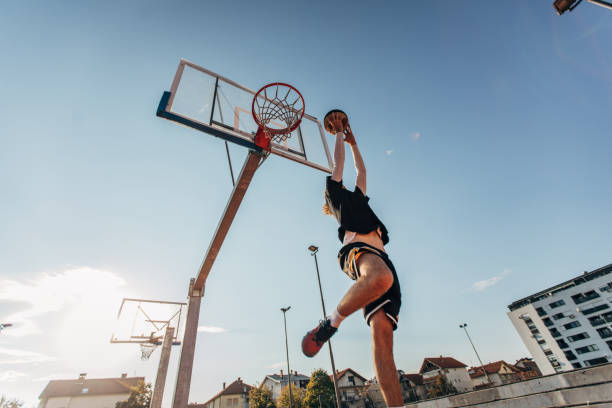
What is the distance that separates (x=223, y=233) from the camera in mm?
7281

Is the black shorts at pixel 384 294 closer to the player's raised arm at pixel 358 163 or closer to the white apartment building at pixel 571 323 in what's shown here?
the player's raised arm at pixel 358 163

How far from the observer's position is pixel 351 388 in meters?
48.7

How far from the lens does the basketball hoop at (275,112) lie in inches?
231

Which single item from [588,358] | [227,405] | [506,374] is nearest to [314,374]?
[227,405]

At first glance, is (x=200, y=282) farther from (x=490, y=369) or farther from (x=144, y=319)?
(x=490, y=369)

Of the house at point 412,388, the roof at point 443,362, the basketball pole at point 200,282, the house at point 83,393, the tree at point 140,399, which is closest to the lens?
the basketball pole at point 200,282

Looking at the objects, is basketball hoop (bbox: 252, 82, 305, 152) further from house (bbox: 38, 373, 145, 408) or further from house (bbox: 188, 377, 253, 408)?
house (bbox: 188, 377, 253, 408)

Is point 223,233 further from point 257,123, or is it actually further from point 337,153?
point 337,153

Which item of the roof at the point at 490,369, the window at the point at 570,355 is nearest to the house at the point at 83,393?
the roof at the point at 490,369

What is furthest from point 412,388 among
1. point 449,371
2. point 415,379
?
point 449,371

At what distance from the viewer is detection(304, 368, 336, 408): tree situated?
34.4 m

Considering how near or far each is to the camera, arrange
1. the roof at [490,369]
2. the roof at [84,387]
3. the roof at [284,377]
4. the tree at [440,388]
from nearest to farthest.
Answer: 1. the roof at [84,387]
2. the tree at [440,388]
3. the roof at [284,377]
4. the roof at [490,369]

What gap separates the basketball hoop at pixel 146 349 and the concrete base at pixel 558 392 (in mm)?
15964

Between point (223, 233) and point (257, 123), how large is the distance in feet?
10.2
